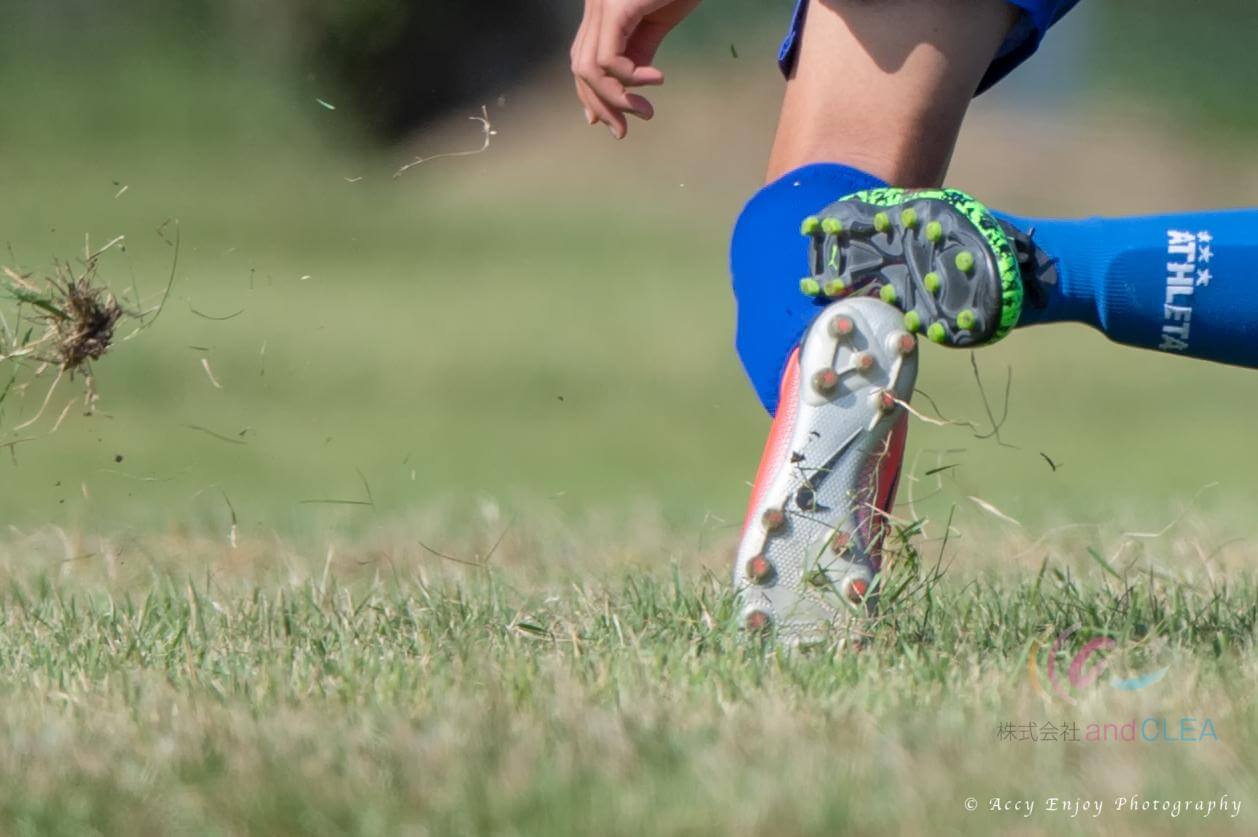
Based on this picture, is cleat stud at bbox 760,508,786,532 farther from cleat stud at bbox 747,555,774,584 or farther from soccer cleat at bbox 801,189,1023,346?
soccer cleat at bbox 801,189,1023,346

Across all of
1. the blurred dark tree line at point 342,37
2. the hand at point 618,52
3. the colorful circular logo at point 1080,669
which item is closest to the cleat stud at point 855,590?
the colorful circular logo at point 1080,669

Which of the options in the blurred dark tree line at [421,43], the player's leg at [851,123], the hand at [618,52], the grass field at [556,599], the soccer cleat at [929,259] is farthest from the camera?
the blurred dark tree line at [421,43]

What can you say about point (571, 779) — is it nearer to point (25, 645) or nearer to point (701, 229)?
point (25, 645)

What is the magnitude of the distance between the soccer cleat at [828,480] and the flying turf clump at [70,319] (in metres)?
0.95

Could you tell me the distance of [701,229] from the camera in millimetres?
17469

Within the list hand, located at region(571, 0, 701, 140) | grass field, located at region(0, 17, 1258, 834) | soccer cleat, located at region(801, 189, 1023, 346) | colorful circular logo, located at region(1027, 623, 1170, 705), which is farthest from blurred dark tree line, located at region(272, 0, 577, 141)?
colorful circular logo, located at region(1027, 623, 1170, 705)

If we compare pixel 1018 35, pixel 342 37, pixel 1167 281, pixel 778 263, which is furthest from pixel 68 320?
pixel 342 37

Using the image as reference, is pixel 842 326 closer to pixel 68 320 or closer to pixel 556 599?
pixel 556 599

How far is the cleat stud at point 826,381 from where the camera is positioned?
2121 mm

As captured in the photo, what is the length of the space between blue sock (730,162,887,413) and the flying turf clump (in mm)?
865

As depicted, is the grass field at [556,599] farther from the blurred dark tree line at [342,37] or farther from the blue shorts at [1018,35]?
the blurred dark tree line at [342,37]

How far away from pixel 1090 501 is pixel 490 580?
94.9 inches

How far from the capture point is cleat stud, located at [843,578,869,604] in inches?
84.4

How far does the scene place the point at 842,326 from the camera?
2.12 m
